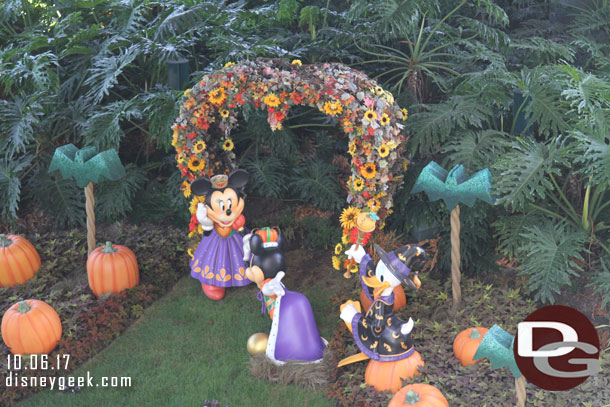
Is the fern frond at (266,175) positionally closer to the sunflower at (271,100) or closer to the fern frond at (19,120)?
the sunflower at (271,100)

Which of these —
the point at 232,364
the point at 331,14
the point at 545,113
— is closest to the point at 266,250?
the point at 232,364

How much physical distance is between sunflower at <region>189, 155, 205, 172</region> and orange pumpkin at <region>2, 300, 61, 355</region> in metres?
1.40

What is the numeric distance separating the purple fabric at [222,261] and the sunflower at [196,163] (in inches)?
19.3

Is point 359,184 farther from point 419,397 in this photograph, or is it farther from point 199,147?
point 419,397

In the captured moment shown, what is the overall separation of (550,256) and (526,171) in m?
0.49

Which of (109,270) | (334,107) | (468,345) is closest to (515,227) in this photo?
(468,345)

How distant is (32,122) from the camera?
5.25 meters

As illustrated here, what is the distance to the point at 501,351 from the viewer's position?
2.89 meters

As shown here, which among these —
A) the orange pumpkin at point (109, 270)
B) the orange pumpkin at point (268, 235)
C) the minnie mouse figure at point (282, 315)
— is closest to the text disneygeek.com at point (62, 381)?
the orange pumpkin at point (109, 270)

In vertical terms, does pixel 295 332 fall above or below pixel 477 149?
below

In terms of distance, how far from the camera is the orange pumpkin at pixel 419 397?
3098 mm

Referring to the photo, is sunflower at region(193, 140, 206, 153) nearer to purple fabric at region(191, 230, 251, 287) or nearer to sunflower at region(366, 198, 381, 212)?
purple fabric at region(191, 230, 251, 287)

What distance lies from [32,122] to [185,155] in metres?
1.42

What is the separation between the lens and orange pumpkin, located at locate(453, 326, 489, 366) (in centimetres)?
355
